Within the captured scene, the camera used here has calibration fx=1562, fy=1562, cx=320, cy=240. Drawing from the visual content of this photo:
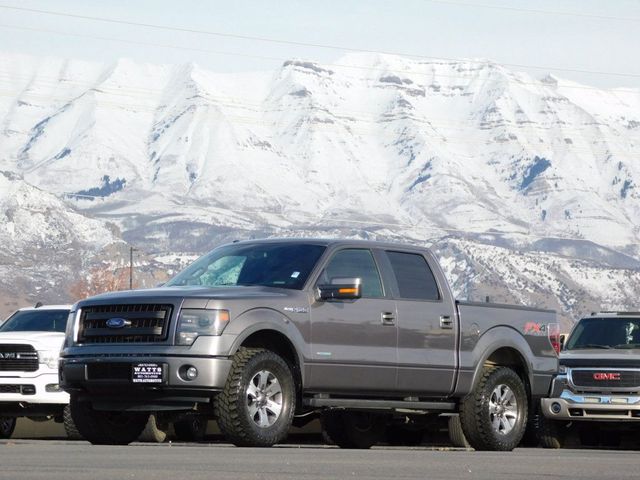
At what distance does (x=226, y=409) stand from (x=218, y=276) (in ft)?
6.21

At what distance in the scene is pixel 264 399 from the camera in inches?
550

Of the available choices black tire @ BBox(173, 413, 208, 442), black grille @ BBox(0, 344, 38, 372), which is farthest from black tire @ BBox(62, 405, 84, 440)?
black tire @ BBox(173, 413, 208, 442)

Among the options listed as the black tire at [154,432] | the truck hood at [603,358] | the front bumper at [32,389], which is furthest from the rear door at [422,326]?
the front bumper at [32,389]

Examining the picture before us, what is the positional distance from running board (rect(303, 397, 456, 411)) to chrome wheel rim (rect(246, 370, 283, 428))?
531 millimetres


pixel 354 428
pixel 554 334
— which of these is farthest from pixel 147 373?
pixel 554 334

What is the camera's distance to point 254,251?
607 inches

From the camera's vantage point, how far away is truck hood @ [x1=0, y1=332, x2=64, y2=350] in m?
20.3

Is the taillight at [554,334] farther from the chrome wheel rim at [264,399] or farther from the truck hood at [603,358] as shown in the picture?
the chrome wheel rim at [264,399]

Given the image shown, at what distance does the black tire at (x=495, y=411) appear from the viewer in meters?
15.9

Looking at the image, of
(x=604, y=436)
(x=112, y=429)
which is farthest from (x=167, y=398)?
(x=604, y=436)

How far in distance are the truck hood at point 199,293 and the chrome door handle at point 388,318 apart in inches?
45.8

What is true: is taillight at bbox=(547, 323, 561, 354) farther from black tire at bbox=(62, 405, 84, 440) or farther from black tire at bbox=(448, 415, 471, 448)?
black tire at bbox=(62, 405, 84, 440)

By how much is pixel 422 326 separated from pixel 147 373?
3.17 metres

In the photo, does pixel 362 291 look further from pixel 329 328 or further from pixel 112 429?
pixel 112 429
